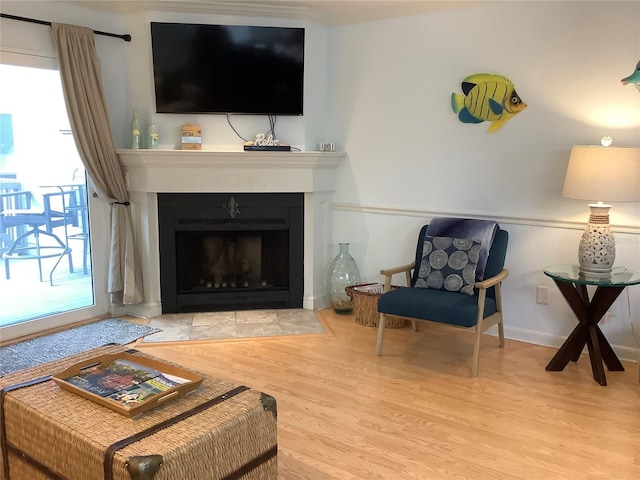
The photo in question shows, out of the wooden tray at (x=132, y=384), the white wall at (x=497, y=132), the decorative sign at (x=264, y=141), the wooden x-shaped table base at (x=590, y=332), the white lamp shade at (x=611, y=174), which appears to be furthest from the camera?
the decorative sign at (x=264, y=141)

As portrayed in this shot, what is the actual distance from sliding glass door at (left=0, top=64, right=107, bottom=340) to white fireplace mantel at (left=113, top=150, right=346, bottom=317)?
338 mm

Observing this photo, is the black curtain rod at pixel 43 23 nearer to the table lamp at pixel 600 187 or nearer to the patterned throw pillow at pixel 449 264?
the patterned throw pillow at pixel 449 264

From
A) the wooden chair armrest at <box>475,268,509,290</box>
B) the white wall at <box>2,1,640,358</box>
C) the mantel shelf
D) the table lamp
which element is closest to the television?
the white wall at <box>2,1,640,358</box>

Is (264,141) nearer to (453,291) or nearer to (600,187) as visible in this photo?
(453,291)

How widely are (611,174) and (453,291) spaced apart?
43.5 inches

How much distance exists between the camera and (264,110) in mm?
4305

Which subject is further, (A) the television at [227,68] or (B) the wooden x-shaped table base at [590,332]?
(A) the television at [227,68]

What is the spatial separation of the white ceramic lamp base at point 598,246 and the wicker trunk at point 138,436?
212cm

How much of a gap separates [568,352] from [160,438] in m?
2.50

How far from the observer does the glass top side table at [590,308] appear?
314 cm

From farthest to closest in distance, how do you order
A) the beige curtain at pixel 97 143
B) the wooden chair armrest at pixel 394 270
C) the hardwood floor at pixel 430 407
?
the beige curtain at pixel 97 143, the wooden chair armrest at pixel 394 270, the hardwood floor at pixel 430 407

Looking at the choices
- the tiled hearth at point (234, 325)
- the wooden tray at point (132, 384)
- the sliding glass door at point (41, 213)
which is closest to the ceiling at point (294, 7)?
the sliding glass door at point (41, 213)

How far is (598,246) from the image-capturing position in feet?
10.4

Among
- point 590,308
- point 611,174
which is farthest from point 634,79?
point 590,308
